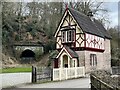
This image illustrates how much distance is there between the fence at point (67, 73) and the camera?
18.6 metres

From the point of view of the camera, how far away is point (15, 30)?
144 ft

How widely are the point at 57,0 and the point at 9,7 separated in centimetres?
982

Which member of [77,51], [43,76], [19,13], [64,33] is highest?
[19,13]

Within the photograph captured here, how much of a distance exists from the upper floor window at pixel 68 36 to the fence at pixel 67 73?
4.04 meters

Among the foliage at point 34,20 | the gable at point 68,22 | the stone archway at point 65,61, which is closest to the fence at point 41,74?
the stone archway at point 65,61

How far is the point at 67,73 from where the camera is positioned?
20.1 metres

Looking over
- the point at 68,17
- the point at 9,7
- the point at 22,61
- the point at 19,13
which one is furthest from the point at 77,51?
the point at 19,13

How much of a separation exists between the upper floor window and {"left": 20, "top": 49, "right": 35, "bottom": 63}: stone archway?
1556 centimetres

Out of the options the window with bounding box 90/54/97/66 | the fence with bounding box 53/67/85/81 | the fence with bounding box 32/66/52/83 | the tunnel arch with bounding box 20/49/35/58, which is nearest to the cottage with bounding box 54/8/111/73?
the window with bounding box 90/54/97/66

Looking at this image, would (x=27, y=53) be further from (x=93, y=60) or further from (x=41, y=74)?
(x=41, y=74)

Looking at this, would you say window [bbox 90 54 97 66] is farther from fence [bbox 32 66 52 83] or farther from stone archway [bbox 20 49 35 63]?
stone archway [bbox 20 49 35 63]

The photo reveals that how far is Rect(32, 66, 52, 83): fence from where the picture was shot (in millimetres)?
16703

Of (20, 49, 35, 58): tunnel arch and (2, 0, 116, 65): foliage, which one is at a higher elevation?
(2, 0, 116, 65): foliage

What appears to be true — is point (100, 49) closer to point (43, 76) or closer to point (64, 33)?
point (64, 33)
